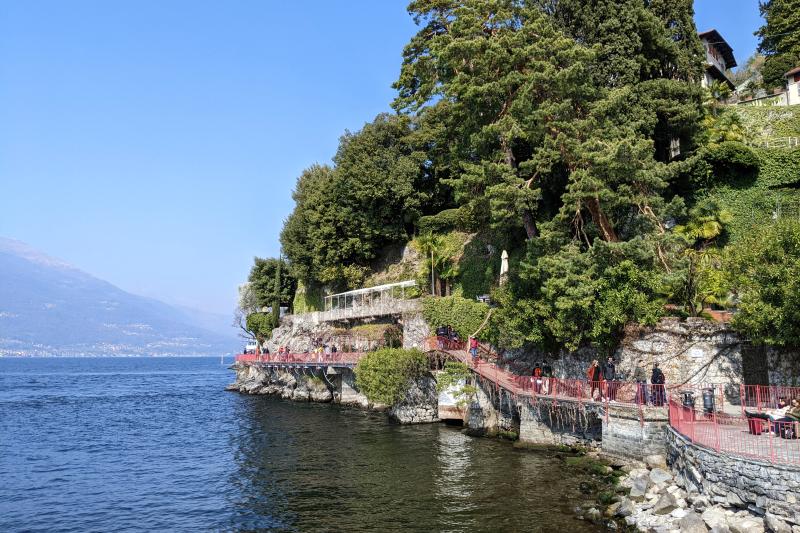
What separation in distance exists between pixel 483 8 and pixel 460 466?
25373mm

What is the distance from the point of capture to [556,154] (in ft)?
92.1

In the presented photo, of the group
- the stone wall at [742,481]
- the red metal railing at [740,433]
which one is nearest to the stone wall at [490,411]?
the red metal railing at [740,433]

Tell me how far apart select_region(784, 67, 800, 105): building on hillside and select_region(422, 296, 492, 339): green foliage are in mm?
27026

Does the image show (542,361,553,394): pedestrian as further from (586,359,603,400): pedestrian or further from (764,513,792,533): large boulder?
(764,513,792,533): large boulder

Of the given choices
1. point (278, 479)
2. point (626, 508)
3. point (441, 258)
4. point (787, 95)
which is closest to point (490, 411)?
point (278, 479)

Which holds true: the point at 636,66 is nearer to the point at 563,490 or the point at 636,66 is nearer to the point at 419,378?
A: the point at 419,378

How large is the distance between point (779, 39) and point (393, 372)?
4464 cm

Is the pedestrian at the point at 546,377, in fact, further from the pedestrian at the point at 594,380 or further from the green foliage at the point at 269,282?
the green foliage at the point at 269,282

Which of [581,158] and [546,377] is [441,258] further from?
[546,377]

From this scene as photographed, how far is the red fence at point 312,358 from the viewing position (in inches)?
1674

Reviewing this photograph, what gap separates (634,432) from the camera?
20.5 m

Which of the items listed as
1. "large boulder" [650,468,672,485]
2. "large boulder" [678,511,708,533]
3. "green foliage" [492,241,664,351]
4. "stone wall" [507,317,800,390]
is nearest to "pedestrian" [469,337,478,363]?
"green foliage" [492,241,664,351]

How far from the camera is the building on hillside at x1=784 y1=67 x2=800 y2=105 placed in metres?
40.2

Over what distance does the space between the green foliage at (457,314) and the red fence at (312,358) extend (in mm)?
7443
